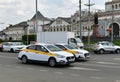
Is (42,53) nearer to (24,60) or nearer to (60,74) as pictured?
(24,60)

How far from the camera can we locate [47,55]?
18.8 meters

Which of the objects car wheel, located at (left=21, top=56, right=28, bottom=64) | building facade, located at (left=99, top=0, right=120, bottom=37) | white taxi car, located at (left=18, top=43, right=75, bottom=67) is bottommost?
car wheel, located at (left=21, top=56, right=28, bottom=64)

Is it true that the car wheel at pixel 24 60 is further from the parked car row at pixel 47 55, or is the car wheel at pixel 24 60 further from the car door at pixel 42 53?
the car door at pixel 42 53

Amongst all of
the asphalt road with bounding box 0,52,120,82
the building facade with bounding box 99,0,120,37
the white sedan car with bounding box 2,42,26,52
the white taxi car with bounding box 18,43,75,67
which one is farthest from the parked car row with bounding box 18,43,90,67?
the building facade with bounding box 99,0,120,37

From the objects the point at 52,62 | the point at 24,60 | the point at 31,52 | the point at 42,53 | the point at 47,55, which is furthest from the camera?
the point at 24,60

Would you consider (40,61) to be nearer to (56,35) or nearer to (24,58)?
(24,58)

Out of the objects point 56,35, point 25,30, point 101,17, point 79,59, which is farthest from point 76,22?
point 79,59

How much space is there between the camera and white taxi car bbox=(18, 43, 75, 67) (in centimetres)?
1808

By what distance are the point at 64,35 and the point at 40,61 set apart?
18796 millimetres

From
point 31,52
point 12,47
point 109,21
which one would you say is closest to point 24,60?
point 31,52

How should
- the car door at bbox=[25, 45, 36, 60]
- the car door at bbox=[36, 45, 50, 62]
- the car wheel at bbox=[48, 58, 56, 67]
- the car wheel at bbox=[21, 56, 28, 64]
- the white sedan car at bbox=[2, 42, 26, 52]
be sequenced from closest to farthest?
the car wheel at bbox=[48, 58, 56, 67] < the car door at bbox=[36, 45, 50, 62] < the car door at bbox=[25, 45, 36, 60] < the car wheel at bbox=[21, 56, 28, 64] < the white sedan car at bbox=[2, 42, 26, 52]

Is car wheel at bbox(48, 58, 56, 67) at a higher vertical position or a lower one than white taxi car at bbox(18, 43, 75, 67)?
lower

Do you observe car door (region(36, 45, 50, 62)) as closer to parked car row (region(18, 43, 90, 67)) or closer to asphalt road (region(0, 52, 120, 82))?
parked car row (region(18, 43, 90, 67))

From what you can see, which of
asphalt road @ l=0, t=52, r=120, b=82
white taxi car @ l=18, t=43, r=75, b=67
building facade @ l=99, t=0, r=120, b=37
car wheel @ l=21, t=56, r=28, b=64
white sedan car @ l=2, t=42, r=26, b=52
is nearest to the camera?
asphalt road @ l=0, t=52, r=120, b=82
